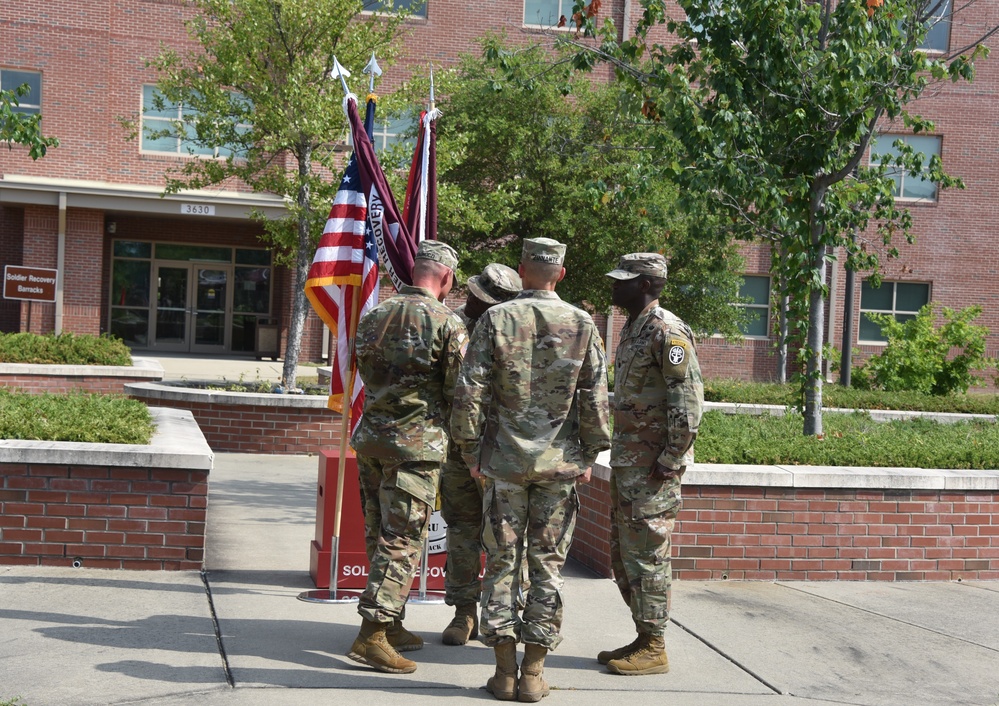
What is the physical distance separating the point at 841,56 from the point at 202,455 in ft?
19.3

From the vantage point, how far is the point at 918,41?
969cm

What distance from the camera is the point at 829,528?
754 cm

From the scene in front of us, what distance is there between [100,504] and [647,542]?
348 centimetres

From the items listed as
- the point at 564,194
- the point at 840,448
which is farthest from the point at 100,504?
the point at 564,194

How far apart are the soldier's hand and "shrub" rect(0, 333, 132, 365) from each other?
38.6 feet

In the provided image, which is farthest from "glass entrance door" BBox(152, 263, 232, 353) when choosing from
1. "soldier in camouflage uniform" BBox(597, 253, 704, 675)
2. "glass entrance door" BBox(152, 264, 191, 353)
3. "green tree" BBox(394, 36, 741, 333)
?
"soldier in camouflage uniform" BBox(597, 253, 704, 675)

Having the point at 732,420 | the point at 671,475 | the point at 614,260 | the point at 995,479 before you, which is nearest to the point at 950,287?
the point at 614,260

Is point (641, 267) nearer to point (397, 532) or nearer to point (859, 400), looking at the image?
point (397, 532)

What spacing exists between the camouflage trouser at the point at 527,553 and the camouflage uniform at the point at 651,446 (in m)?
0.50

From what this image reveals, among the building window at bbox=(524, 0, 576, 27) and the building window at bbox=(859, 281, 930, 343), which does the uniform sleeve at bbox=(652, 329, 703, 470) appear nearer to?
the building window at bbox=(524, 0, 576, 27)

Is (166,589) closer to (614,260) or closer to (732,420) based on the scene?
(732,420)

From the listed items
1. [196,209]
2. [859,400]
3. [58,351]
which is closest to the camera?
[58,351]

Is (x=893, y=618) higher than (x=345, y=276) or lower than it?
lower

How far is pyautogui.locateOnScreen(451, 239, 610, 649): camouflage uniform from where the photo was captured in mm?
4922
